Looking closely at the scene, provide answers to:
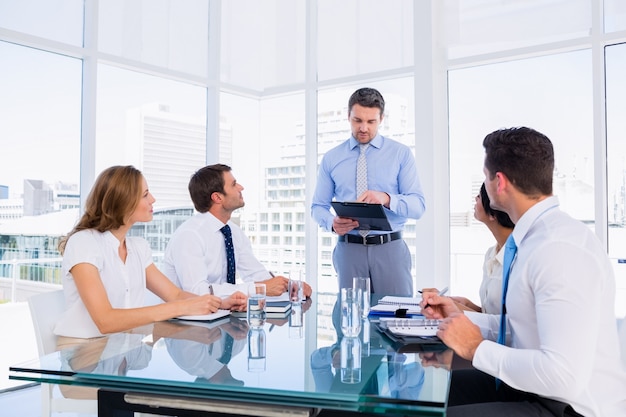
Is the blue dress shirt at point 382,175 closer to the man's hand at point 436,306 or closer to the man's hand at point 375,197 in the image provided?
the man's hand at point 375,197

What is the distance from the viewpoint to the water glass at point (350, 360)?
123cm

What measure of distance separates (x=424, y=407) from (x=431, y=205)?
3.20 metres

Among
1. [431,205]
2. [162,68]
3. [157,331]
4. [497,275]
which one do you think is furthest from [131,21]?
[497,275]

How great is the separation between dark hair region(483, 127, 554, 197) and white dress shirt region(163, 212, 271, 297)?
1.30 metres

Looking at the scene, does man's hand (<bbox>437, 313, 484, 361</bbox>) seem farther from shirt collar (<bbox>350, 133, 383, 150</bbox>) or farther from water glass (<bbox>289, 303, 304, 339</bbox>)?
shirt collar (<bbox>350, 133, 383, 150</bbox>)

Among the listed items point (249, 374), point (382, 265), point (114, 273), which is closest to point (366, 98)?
point (382, 265)

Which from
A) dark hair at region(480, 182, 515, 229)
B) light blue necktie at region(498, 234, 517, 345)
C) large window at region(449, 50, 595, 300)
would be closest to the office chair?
light blue necktie at region(498, 234, 517, 345)

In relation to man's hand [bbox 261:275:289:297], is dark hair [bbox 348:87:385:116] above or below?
above

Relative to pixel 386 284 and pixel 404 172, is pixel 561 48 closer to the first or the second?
pixel 404 172

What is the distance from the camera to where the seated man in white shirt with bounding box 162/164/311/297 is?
8.20ft

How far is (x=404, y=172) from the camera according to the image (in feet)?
11.0

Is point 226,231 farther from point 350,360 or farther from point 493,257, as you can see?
point 350,360

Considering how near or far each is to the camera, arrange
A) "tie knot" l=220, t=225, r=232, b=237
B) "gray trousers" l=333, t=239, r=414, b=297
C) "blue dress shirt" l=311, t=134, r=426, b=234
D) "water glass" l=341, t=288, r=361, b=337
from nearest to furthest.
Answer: "water glass" l=341, t=288, r=361, b=337, "tie knot" l=220, t=225, r=232, b=237, "gray trousers" l=333, t=239, r=414, b=297, "blue dress shirt" l=311, t=134, r=426, b=234

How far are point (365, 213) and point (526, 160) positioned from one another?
1.35m
